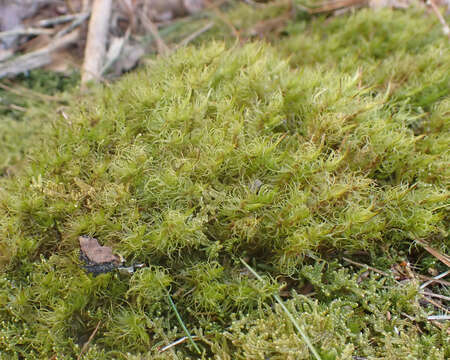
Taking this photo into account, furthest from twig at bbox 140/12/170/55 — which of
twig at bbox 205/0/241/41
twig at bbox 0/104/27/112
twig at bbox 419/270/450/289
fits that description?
twig at bbox 419/270/450/289

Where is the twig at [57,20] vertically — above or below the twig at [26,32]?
above

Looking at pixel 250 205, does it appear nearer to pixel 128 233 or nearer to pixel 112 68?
pixel 128 233

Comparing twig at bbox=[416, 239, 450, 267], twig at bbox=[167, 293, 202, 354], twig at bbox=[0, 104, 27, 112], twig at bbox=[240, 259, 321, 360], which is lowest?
twig at bbox=[167, 293, 202, 354]

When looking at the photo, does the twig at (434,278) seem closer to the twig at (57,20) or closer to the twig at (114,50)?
the twig at (114,50)

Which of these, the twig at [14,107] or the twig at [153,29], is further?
Result: the twig at [153,29]

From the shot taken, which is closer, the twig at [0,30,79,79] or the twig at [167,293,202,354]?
the twig at [167,293,202,354]

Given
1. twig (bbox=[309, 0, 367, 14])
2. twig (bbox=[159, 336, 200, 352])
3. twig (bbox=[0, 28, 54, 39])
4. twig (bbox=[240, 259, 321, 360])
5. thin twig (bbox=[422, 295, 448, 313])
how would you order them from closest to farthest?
twig (bbox=[240, 259, 321, 360])
twig (bbox=[159, 336, 200, 352])
thin twig (bbox=[422, 295, 448, 313])
twig (bbox=[0, 28, 54, 39])
twig (bbox=[309, 0, 367, 14])

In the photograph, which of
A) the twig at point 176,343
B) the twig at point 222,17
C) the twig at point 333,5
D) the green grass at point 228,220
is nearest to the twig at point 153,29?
the twig at point 222,17

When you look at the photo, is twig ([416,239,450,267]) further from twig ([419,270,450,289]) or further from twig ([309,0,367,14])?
twig ([309,0,367,14])
